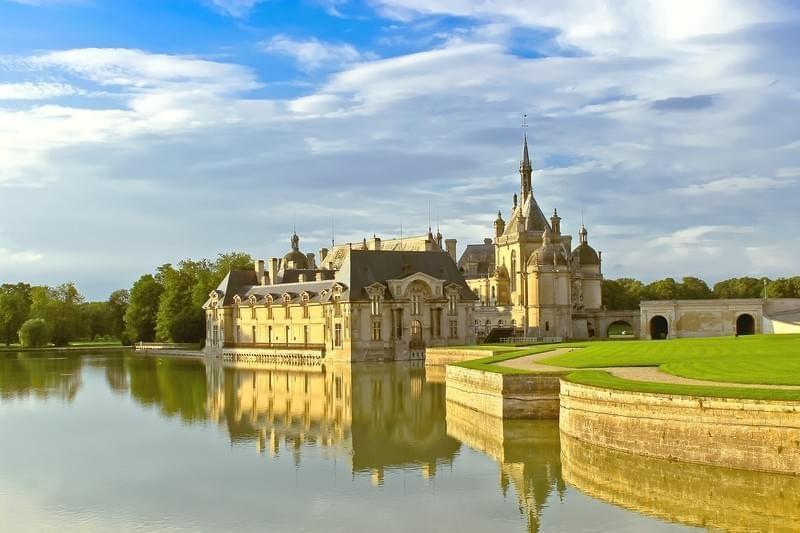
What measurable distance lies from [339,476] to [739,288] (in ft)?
364

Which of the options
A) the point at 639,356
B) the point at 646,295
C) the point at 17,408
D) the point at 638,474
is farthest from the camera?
the point at 646,295

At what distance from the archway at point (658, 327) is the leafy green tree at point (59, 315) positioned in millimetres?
69157

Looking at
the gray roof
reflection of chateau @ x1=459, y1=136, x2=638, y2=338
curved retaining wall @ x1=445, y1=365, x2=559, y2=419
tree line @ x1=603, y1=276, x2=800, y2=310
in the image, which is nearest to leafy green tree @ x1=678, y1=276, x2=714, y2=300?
tree line @ x1=603, y1=276, x2=800, y2=310

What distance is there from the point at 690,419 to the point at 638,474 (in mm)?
1862

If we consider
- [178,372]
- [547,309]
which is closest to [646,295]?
[547,309]

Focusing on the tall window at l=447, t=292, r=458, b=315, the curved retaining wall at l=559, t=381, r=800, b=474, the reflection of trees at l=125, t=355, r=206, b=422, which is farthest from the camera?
the tall window at l=447, t=292, r=458, b=315

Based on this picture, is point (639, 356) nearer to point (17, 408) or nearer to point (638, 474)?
point (638, 474)

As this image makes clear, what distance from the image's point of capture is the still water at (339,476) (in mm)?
21141

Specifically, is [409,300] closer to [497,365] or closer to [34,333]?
[497,365]

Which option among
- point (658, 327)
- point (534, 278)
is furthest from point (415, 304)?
point (658, 327)

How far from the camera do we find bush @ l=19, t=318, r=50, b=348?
111188 mm

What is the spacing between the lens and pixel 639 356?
40.9m

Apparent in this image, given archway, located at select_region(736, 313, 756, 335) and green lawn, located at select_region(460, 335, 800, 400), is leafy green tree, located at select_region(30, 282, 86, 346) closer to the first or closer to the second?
archway, located at select_region(736, 313, 756, 335)

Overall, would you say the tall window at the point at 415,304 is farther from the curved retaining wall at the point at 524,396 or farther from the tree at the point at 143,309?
the tree at the point at 143,309
